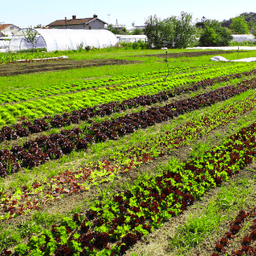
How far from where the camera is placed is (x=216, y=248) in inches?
149

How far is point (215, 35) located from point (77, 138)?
184ft

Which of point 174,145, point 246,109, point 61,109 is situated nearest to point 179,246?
point 174,145

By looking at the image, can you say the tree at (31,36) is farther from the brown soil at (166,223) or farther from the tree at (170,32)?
the brown soil at (166,223)

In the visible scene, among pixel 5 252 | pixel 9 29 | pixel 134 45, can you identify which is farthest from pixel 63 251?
pixel 9 29

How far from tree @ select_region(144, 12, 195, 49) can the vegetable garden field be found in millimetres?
45181

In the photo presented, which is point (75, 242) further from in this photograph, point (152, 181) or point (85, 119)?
point (85, 119)

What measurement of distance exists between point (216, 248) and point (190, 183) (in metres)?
1.57

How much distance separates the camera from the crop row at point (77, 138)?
6297 millimetres

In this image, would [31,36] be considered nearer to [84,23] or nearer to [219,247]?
[84,23]

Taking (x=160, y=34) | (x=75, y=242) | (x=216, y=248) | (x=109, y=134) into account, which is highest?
(x=160, y=34)

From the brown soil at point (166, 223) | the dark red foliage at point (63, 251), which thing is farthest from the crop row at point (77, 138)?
the dark red foliage at point (63, 251)

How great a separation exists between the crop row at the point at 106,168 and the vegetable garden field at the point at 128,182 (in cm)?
2

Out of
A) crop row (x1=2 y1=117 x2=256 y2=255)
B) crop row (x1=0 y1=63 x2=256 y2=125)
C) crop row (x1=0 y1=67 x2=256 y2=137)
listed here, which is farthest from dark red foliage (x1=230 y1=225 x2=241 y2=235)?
crop row (x1=0 y1=63 x2=256 y2=125)

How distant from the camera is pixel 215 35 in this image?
5566 centimetres
